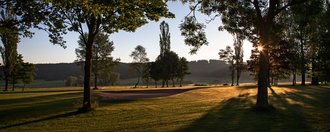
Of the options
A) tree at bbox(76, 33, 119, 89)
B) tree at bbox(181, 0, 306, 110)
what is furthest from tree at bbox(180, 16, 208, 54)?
tree at bbox(76, 33, 119, 89)

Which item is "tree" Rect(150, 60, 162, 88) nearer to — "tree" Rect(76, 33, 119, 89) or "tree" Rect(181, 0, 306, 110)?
"tree" Rect(76, 33, 119, 89)

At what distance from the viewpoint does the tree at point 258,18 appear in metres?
21.7

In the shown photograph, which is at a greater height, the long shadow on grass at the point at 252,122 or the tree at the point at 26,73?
the tree at the point at 26,73

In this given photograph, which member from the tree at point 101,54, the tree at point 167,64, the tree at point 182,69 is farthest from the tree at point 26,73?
the tree at point 182,69

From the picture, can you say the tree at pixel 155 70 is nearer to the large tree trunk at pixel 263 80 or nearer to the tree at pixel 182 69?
the tree at pixel 182 69

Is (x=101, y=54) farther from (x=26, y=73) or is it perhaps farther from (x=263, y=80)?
(x=263, y=80)

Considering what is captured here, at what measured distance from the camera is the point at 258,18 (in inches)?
868

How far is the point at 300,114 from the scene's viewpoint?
1958 centimetres

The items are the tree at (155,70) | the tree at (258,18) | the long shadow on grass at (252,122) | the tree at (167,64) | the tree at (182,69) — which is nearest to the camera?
the long shadow on grass at (252,122)

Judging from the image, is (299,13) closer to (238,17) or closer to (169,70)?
(238,17)

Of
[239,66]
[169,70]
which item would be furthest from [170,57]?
[239,66]

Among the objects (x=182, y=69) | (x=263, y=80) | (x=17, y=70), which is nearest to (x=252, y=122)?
(x=263, y=80)

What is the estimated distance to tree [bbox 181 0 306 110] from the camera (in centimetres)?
2167

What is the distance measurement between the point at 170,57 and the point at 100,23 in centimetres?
7310
